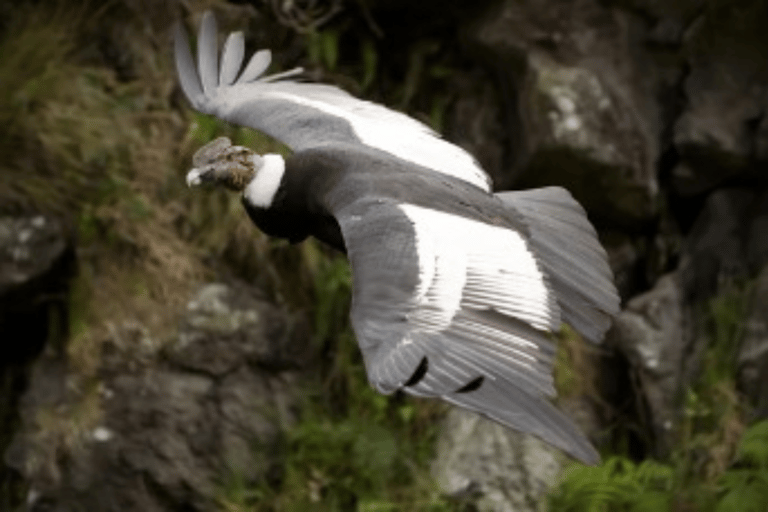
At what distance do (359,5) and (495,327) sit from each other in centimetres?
281

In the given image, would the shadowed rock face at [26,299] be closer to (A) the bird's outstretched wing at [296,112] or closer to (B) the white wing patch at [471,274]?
(A) the bird's outstretched wing at [296,112]

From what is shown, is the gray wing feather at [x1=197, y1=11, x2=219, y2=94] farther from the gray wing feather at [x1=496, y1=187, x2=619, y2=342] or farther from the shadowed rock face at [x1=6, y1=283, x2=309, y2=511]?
the shadowed rock face at [x1=6, y1=283, x2=309, y2=511]

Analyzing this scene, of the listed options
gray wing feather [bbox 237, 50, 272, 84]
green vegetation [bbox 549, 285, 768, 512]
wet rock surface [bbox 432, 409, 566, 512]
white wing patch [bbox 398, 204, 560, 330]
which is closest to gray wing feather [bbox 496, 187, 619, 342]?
white wing patch [bbox 398, 204, 560, 330]

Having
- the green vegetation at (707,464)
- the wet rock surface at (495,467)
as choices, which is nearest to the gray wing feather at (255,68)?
the wet rock surface at (495,467)

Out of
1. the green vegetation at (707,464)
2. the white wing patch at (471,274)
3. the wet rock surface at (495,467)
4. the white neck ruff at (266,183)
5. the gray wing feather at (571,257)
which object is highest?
the white wing patch at (471,274)

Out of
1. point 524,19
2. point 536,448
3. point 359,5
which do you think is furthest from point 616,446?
point 359,5

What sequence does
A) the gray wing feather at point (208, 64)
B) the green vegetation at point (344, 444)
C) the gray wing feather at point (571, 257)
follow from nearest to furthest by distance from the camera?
1. the gray wing feather at point (571, 257)
2. the gray wing feather at point (208, 64)
3. the green vegetation at point (344, 444)

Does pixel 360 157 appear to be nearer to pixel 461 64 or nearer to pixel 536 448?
pixel 536 448

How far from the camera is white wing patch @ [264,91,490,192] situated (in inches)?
158

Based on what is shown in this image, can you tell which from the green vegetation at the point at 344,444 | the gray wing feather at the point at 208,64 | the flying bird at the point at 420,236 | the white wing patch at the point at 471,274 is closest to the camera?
the flying bird at the point at 420,236

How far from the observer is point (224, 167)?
159 inches

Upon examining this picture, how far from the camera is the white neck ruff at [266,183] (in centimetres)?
389

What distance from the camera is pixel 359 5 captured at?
5.66 metres

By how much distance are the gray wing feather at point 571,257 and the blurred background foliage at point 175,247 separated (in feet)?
4.17
